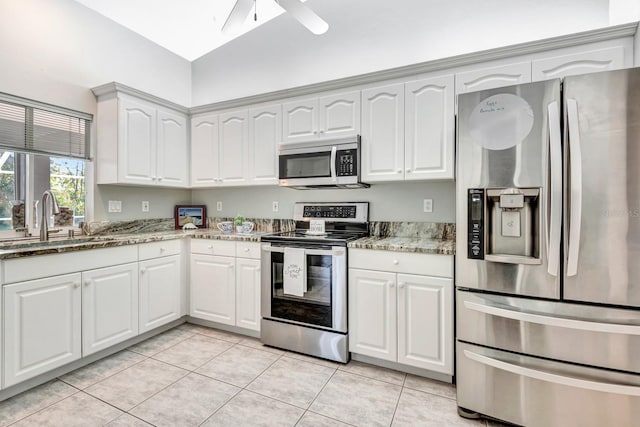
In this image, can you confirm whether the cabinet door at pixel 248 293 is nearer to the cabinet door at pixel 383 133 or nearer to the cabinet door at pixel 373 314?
the cabinet door at pixel 373 314

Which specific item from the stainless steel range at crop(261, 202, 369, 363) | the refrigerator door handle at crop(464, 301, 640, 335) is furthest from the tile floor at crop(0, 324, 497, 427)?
the refrigerator door handle at crop(464, 301, 640, 335)

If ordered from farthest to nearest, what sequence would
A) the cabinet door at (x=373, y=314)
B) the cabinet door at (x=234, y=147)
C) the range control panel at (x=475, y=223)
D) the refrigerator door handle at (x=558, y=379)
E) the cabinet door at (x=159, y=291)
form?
1. the cabinet door at (x=234, y=147)
2. the cabinet door at (x=159, y=291)
3. the cabinet door at (x=373, y=314)
4. the range control panel at (x=475, y=223)
5. the refrigerator door handle at (x=558, y=379)

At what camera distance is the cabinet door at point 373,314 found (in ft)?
7.07

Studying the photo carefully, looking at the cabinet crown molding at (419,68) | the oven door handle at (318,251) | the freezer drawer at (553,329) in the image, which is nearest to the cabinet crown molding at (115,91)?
the cabinet crown molding at (419,68)

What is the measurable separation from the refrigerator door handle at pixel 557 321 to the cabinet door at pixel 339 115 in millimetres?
1594

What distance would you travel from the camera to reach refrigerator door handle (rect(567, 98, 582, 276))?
4.79ft

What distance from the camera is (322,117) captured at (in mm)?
2684

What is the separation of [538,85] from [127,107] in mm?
3105

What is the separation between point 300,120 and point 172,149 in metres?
1.43

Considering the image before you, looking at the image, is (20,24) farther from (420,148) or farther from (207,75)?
(420,148)

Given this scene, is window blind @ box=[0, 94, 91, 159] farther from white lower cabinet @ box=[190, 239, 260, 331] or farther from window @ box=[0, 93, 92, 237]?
white lower cabinet @ box=[190, 239, 260, 331]

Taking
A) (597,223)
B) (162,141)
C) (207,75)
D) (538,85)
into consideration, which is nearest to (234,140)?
(162,141)

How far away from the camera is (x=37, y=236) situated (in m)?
2.48

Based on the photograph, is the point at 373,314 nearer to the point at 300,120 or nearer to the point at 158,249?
the point at 300,120
